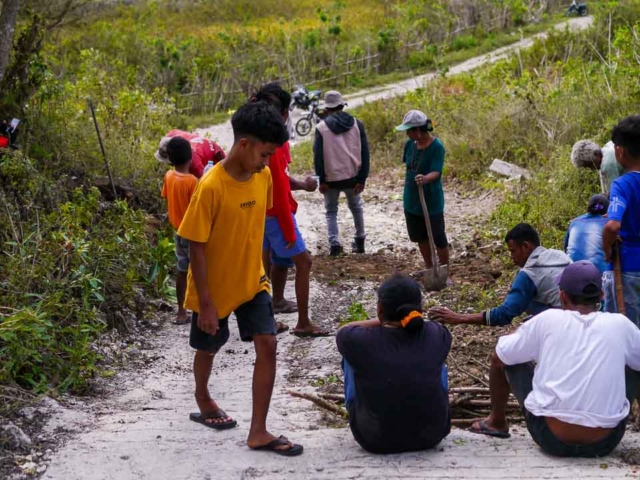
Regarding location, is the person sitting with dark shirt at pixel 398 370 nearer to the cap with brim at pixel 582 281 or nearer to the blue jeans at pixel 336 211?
the cap with brim at pixel 582 281

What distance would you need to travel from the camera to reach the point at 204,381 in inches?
179

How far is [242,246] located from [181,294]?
105 inches

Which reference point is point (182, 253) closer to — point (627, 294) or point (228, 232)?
point (228, 232)

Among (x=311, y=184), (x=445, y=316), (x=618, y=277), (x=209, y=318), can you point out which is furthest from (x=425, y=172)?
(x=209, y=318)

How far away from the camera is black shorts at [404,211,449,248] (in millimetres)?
7613

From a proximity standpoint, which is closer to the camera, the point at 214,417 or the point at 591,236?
the point at 214,417

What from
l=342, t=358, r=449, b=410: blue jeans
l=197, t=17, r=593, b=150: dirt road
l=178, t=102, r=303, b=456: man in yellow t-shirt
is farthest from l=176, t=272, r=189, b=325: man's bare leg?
l=197, t=17, r=593, b=150: dirt road

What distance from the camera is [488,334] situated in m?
6.03

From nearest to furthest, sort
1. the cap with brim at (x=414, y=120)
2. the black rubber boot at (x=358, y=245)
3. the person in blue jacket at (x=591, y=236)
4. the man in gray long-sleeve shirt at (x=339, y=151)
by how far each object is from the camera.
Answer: the person in blue jacket at (x=591, y=236) → the cap with brim at (x=414, y=120) → the man in gray long-sleeve shirt at (x=339, y=151) → the black rubber boot at (x=358, y=245)

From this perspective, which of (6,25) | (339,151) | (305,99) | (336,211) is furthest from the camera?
(305,99)

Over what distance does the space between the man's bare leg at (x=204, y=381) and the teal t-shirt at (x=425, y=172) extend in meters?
3.39

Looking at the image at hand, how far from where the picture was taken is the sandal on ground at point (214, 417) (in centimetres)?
457

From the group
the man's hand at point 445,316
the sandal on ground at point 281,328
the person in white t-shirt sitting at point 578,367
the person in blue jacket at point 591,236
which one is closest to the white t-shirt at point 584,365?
the person in white t-shirt sitting at point 578,367

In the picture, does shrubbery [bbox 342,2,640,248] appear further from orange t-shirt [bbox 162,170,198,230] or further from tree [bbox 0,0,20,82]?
tree [bbox 0,0,20,82]
